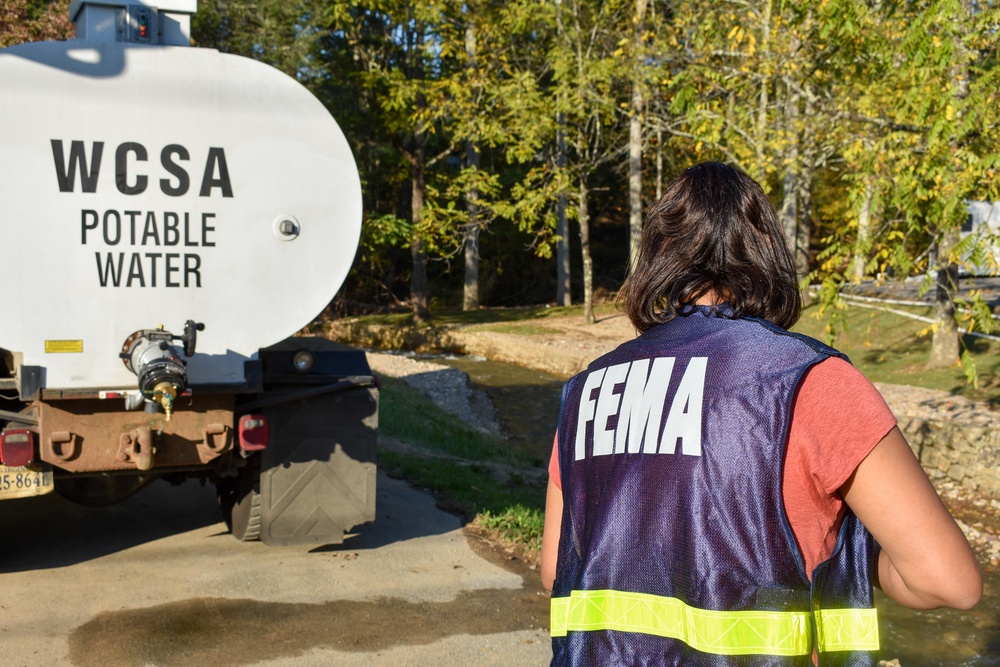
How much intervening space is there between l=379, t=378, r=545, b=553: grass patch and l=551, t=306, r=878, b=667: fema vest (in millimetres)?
4824

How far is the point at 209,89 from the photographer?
5.37 metres

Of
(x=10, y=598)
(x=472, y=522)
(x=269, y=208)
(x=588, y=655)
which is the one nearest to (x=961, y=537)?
(x=588, y=655)

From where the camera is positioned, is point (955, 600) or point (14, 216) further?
point (14, 216)

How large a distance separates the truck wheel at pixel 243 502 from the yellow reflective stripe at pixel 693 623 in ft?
15.3

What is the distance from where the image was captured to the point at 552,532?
216 cm

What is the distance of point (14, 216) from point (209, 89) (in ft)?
3.91

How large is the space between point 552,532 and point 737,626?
0.54 meters

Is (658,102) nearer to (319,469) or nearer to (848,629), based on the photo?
(319,469)

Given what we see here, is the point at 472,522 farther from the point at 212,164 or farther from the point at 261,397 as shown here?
the point at 212,164

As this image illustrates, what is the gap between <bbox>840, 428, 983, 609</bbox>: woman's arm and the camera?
5.35 ft

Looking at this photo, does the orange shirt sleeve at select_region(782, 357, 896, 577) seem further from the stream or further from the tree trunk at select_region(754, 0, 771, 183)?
the tree trunk at select_region(754, 0, 771, 183)

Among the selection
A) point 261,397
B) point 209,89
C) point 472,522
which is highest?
point 209,89

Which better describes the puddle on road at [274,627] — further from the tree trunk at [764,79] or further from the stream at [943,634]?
the tree trunk at [764,79]

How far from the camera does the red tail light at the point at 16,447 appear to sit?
17.1 feet
